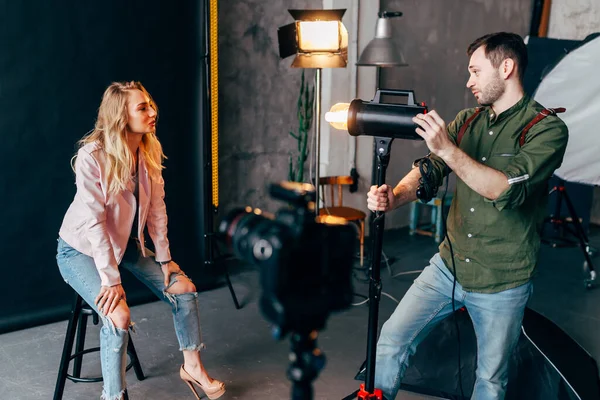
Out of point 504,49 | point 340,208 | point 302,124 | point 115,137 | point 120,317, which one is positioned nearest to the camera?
point 504,49

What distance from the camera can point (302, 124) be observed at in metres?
4.87

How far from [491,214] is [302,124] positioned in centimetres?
295

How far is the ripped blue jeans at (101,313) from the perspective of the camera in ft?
7.61

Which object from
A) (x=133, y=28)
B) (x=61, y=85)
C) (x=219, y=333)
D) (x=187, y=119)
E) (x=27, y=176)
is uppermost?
(x=133, y=28)

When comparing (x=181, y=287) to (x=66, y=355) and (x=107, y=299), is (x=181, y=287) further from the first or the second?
(x=66, y=355)

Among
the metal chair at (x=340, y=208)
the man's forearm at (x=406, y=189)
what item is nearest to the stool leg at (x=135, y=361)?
the man's forearm at (x=406, y=189)

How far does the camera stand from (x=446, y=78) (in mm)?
5961

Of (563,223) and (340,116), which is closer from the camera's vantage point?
(340,116)

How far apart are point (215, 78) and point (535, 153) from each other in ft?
7.77

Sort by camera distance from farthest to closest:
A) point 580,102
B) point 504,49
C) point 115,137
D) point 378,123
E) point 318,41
A: point 580,102
point 318,41
point 115,137
point 504,49
point 378,123

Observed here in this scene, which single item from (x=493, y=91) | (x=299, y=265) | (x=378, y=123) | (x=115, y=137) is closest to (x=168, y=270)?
(x=115, y=137)

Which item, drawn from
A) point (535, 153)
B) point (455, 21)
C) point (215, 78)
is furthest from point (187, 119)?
point (455, 21)

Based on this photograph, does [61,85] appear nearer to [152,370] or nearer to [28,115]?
[28,115]

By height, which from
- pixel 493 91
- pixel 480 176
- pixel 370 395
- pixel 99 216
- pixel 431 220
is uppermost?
pixel 493 91
